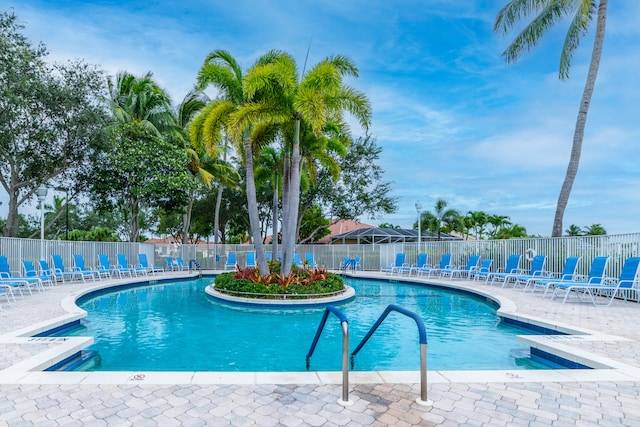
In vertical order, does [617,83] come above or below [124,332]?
above

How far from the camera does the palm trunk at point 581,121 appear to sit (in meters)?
14.9

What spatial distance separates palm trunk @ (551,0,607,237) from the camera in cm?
1494

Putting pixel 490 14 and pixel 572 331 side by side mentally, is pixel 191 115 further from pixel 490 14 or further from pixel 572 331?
pixel 572 331

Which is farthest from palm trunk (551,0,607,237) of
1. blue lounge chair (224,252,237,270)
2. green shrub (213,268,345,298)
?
blue lounge chair (224,252,237,270)

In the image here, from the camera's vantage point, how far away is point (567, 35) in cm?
1598

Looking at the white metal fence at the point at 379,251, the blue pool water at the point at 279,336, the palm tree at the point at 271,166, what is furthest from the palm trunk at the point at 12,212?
the palm tree at the point at 271,166

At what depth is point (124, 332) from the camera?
26.0 ft

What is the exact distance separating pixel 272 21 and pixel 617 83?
37.3 ft

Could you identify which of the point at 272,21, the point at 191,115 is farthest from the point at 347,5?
the point at 191,115

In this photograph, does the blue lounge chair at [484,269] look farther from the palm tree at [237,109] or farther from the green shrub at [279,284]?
the palm tree at [237,109]

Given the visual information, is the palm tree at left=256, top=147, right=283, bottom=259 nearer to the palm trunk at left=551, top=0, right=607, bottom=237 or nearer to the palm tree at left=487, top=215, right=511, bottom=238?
the palm trunk at left=551, top=0, right=607, bottom=237

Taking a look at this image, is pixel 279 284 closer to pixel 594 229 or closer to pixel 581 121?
pixel 581 121

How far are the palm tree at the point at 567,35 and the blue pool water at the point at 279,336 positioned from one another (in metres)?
6.43

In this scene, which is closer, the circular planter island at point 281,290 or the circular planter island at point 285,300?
the circular planter island at point 285,300
